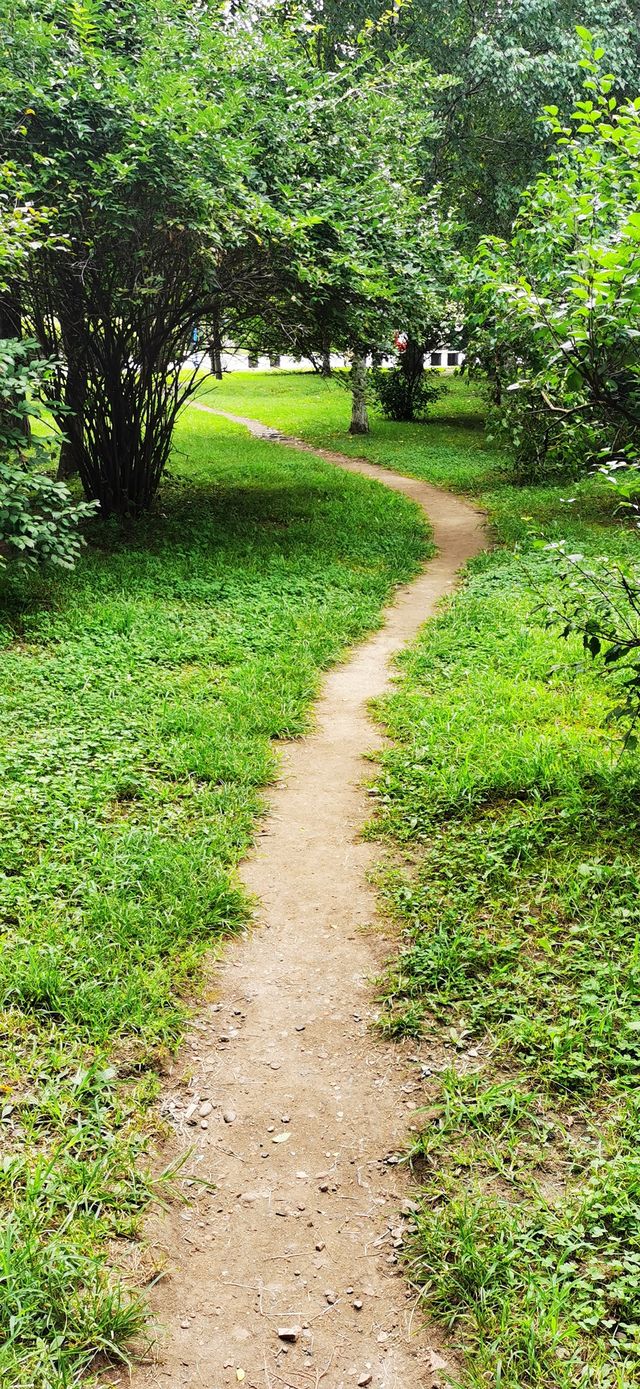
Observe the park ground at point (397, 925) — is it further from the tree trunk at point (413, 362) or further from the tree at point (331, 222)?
the tree trunk at point (413, 362)

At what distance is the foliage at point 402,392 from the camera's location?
1984 cm

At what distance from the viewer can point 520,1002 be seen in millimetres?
2859

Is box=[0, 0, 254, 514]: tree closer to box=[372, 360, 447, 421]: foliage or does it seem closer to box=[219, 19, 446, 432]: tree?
box=[219, 19, 446, 432]: tree

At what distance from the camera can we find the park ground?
201cm

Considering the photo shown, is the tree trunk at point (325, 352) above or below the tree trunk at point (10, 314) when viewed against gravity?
below

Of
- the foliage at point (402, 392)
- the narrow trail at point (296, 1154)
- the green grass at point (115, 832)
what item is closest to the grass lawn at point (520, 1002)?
the narrow trail at point (296, 1154)

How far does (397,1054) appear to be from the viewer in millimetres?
2773

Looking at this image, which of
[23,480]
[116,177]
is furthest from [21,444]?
[116,177]

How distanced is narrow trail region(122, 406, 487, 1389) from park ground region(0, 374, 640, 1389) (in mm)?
96

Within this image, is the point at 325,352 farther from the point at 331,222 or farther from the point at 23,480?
the point at 23,480

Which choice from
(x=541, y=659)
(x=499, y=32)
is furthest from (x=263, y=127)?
(x=499, y=32)

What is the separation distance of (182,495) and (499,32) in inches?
408

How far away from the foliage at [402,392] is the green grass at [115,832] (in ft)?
40.4

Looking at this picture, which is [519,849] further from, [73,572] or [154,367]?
[154,367]
